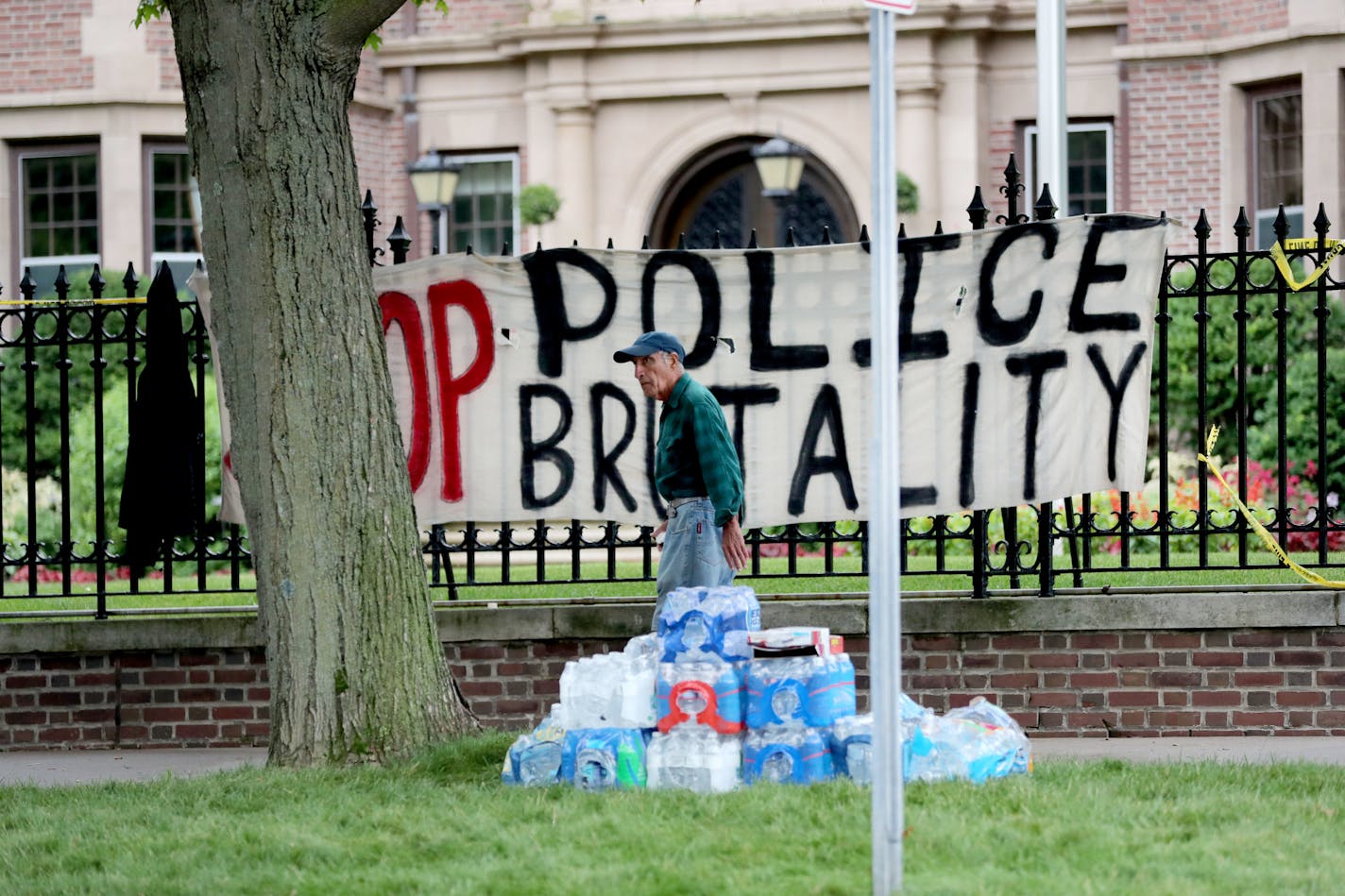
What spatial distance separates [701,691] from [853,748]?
578 mm

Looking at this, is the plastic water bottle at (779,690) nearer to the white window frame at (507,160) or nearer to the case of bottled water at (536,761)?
the case of bottled water at (536,761)

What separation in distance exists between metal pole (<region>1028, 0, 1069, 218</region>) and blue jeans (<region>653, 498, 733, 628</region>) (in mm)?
5537

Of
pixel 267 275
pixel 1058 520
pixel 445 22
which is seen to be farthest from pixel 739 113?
pixel 267 275

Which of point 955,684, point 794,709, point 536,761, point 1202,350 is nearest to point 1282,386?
point 1202,350

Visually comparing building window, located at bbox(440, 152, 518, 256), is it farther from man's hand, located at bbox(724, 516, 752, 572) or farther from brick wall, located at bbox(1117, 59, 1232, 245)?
man's hand, located at bbox(724, 516, 752, 572)

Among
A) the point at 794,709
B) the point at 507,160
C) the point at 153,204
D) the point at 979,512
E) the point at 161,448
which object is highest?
the point at 507,160

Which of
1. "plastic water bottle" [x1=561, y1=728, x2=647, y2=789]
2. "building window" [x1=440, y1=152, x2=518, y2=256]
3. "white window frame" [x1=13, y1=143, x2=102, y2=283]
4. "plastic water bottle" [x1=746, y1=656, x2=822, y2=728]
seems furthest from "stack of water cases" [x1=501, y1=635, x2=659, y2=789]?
"building window" [x1=440, y1=152, x2=518, y2=256]

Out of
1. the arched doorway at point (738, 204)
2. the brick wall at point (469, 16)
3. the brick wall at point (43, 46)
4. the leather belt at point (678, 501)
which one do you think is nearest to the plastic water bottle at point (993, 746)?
the leather belt at point (678, 501)

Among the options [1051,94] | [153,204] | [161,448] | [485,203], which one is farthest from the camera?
[485,203]

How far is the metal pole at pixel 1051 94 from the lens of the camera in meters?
12.7

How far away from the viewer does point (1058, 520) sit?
454 inches

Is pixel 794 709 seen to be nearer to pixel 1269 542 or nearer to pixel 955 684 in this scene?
pixel 955 684

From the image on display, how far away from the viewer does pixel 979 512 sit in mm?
8859

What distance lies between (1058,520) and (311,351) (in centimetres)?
572
